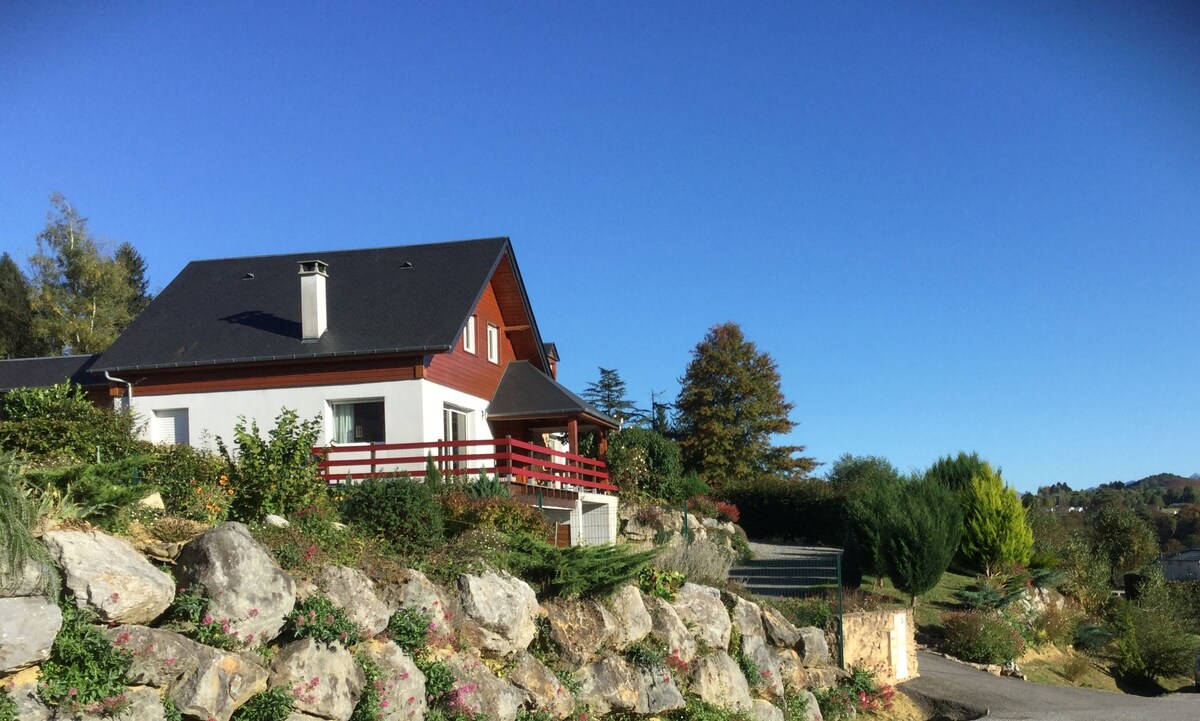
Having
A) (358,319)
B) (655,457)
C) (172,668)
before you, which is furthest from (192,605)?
(655,457)

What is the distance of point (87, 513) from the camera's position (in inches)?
380

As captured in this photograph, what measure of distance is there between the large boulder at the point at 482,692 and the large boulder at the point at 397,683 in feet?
1.74

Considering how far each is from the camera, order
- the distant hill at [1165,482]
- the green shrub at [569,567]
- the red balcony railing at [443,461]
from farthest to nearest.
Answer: the distant hill at [1165,482] → the red balcony railing at [443,461] → the green shrub at [569,567]

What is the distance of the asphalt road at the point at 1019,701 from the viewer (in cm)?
1842

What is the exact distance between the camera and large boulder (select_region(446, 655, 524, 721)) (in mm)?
11664

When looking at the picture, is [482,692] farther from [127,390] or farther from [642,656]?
[127,390]

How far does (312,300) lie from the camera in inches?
997

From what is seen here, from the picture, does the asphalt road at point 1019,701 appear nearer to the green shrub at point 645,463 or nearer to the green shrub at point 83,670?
the green shrub at point 645,463

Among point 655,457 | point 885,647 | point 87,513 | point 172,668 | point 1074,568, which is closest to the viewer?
point 172,668

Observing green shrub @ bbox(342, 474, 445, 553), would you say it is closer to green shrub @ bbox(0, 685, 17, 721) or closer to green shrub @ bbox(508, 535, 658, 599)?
green shrub @ bbox(508, 535, 658, 599)

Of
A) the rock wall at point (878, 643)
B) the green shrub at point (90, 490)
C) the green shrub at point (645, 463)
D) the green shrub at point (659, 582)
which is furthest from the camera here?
the green shrub at point (645, 463)

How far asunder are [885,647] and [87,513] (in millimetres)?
14775

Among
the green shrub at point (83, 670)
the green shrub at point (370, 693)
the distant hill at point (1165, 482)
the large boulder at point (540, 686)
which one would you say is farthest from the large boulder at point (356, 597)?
the distant hill at point (1165, 482)

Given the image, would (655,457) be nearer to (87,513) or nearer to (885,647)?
(885,647)
